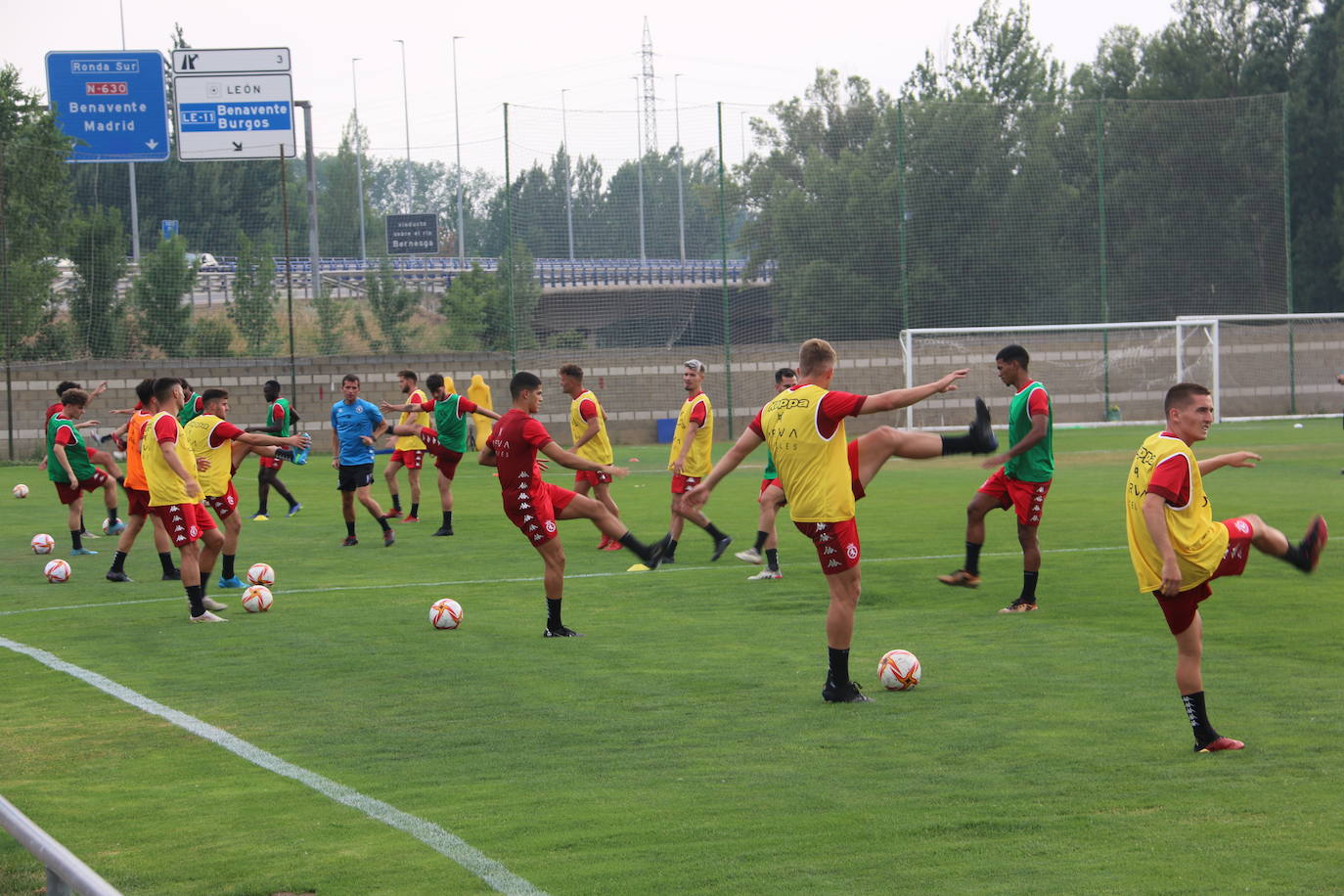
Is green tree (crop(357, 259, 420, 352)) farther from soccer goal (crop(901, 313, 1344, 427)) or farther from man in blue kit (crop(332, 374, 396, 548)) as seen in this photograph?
man in blue kit (crop(332, 374, 396, 548))

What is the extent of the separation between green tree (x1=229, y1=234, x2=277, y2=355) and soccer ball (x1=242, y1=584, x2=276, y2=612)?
2636 cm

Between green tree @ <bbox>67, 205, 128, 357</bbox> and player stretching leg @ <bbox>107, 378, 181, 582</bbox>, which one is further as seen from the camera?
green tree @ <bbox>67, 205, 128, 357</bbox>

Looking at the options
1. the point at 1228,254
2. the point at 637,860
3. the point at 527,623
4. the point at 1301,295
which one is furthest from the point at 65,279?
the point at 1301,295

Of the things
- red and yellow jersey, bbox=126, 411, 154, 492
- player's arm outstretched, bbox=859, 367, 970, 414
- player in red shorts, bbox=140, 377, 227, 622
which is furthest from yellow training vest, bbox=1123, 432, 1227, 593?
red and yellow jersey, bbox=126, 411, 154, 492

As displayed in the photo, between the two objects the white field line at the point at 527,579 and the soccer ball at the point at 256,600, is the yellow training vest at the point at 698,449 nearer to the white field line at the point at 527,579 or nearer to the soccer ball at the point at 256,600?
the white field line at the point at 527,579

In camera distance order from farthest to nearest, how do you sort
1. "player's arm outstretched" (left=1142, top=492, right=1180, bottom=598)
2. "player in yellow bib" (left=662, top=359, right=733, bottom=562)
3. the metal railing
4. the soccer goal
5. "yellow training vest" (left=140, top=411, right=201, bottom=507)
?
the soccer goal
"player in yellow bib" (left=662, top=359, right=733, bottom=562)
"yellow training vest" (left=140, top=411, right=201, bottom=507)
"player's arm outstretched" (left=1142, top=492, right=1180, bottom=598)
the metal railing

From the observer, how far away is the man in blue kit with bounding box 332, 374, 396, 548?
18312 mm

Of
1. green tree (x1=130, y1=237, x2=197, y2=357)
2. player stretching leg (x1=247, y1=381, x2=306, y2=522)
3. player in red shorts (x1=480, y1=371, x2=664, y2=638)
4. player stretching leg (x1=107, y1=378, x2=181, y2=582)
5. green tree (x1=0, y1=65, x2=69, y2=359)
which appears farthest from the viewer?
green tree (x1=130, y1=237, x2=197, y2=357)

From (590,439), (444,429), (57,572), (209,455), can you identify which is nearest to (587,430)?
(590,439)

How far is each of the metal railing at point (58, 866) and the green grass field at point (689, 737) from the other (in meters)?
1.69

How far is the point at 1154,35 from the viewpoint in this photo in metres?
55.1

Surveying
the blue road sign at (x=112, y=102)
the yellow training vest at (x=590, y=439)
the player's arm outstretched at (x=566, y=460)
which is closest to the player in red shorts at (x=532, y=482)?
the player's arm outstretched at (x=566, y=460)

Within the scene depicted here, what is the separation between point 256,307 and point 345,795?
3309cm

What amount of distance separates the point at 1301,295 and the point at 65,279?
3925 centimetres
